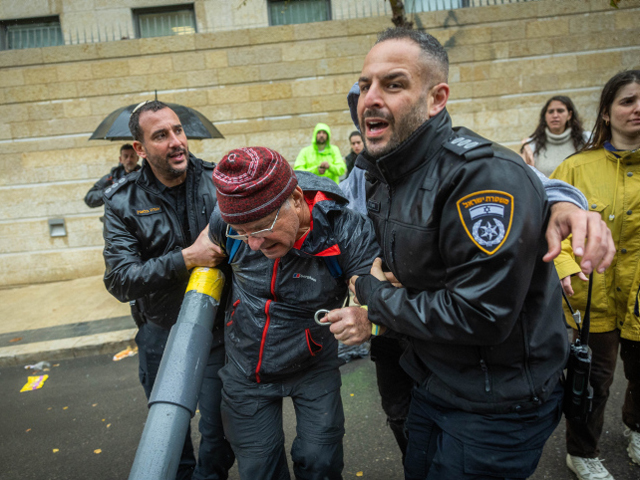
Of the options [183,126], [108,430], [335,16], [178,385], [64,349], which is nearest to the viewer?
[178,385]

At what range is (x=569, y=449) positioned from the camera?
2838 mm

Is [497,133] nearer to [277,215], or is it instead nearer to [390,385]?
[390,385]

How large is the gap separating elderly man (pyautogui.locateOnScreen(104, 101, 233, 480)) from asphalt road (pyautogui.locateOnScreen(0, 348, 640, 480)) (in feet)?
2.56

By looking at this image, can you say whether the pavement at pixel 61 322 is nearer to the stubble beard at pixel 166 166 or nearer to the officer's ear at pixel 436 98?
the stubble beard at pixel 166 166

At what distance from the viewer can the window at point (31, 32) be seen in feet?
27.4

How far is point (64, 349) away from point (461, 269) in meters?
5.23

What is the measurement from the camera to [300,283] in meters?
2.16

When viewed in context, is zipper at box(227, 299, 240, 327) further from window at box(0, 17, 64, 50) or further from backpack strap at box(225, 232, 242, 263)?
window at box(0, 17, 64, 50)

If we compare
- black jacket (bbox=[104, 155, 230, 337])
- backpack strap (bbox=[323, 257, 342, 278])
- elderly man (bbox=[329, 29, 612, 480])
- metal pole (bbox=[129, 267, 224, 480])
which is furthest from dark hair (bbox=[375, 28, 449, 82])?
black jacket (bbox=[104, 155, 230, 337])

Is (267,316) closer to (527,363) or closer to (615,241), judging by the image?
(527,363)

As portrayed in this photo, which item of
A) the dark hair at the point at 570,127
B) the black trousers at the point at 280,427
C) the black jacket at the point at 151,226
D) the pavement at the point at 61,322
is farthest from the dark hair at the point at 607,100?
the pavement at the point at 61,322

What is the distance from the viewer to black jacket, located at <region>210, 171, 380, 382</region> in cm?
211

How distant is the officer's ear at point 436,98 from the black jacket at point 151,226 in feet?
4.91

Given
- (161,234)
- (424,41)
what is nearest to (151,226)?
(161,234)
